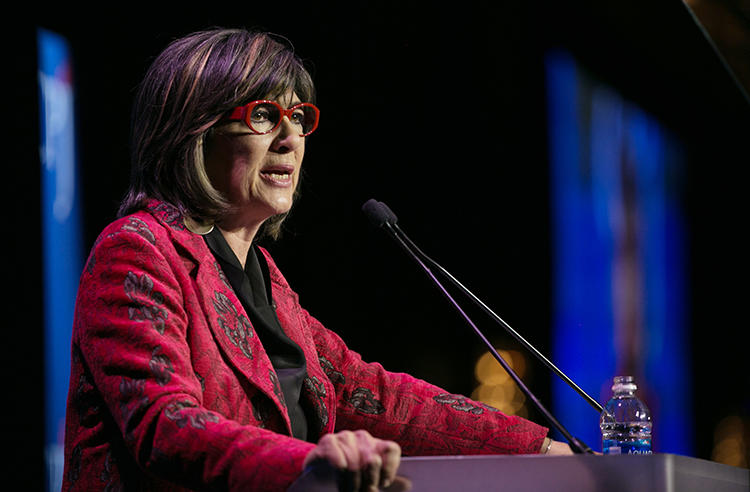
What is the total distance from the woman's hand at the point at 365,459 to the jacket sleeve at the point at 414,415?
0.89 metres

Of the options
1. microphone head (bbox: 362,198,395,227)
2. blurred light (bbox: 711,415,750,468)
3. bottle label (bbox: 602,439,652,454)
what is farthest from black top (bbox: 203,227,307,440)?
blurred light (bbox: 711,415,750,468)

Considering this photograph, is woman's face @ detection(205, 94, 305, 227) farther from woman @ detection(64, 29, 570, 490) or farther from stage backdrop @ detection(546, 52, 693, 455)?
stage backdrop @ detection(546, 52, 693, 455)

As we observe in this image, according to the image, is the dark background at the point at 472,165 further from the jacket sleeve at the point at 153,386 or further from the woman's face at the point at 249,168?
the jacket sleeve at the point at 153,386

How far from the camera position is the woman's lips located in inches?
Result: 69.1

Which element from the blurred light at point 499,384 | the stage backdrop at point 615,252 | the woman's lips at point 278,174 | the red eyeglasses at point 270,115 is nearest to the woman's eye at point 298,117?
the red eyeglasses at point 270,115

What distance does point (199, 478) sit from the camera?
1.08 metres

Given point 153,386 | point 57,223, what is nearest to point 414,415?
point 153,386

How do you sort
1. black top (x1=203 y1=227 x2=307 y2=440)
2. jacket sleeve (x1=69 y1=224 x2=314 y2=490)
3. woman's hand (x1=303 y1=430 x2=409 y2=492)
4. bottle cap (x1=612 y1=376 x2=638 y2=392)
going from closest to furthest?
woman's hand (x1=303 y1=430 x2=409 y2=492)
jacket sleeve (x1=69 y1=224 x2=314 y2=490)
black top (x1=203 y1=227 x2=307 y2=440)
bottle cap (x1=612 y1=376 x2=638 y2=392)

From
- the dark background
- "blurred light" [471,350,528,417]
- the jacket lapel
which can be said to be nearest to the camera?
the jacket lapel

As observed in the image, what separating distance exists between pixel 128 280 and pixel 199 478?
1.29 ft

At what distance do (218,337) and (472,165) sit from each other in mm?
2367

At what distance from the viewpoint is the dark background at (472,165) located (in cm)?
340

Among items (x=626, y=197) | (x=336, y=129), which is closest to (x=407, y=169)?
(x=336, y=129)

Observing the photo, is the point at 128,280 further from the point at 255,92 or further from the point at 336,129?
the point at 336,129
